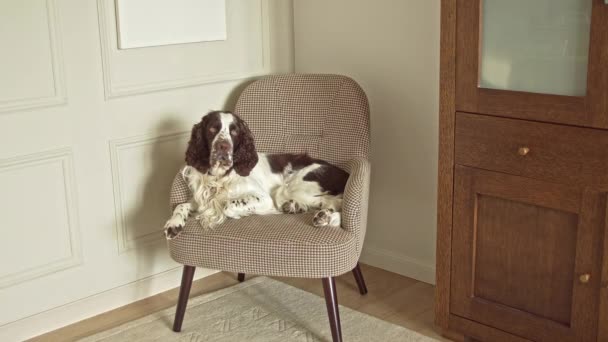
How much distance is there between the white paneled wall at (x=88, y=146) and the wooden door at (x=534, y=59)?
130cm

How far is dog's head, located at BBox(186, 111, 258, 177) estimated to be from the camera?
277cm

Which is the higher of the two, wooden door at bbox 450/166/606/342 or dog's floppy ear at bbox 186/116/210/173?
dog's floppy ear at bbox 186/116/210/173

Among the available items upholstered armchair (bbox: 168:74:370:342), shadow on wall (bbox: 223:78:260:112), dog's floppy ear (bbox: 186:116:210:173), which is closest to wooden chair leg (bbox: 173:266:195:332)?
upholstered armchair (bbox: 168:74:370:342)

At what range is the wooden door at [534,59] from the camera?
6.86 feet

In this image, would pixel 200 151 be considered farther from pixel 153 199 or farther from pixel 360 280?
pixel 360 280

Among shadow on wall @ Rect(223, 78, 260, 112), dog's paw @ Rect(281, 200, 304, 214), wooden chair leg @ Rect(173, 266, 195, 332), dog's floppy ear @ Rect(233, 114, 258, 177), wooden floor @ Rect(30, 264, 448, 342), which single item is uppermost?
shadow on wall @ Rect(223, 78, 260, 112)

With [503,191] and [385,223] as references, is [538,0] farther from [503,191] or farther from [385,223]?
[385,223]

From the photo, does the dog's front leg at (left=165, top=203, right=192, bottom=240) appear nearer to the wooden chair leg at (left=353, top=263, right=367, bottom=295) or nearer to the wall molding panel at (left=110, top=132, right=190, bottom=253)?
the wall molding panel at (left=110, top=132, right=190, bottom=253)

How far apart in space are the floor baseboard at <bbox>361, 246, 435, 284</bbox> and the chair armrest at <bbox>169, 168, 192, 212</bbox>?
105cm

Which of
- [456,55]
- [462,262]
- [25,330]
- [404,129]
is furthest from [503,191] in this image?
[25,330]

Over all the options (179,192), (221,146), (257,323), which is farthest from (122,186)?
(257,323)

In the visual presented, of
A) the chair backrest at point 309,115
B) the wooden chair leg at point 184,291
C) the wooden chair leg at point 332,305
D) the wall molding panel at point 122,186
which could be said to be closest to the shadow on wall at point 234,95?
the chair backrest at point 309,115

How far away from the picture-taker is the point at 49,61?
267 centimetres

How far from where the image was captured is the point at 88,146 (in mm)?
2857
